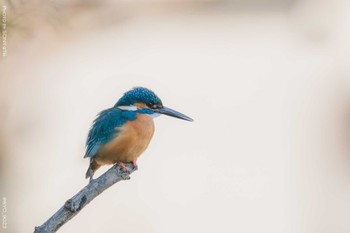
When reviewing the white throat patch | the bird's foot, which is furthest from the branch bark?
the white throat patch

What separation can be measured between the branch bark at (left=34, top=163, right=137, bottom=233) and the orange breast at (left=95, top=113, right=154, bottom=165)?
2.8 inches

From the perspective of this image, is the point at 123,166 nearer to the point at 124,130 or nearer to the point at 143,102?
the point at 124,130

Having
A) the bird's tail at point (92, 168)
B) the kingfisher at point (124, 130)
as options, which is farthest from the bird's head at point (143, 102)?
the bird's tail at point (92, 168)

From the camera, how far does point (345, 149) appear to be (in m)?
3.31

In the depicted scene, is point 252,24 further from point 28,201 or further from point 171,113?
point 171,113

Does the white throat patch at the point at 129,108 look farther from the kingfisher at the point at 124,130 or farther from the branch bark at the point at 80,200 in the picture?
the branch bark at the point at 80,200

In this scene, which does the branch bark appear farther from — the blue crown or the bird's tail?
the blue crown

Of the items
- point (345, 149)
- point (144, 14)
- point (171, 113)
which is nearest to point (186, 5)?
point (144, 14)

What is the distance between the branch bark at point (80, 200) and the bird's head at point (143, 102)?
253mm

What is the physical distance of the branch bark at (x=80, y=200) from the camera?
957 millimetres

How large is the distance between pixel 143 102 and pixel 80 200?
45 centimetres

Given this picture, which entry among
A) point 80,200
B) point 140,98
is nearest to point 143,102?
point 140,98

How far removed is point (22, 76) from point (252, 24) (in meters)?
1.41

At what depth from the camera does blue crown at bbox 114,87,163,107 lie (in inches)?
55.4
